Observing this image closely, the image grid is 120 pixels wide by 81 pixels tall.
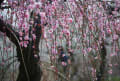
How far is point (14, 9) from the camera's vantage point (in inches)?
69.0

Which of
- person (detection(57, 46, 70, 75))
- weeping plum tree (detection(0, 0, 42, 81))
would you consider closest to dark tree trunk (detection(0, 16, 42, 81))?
weeping plum tree (detection(0, 0, 42, 81))

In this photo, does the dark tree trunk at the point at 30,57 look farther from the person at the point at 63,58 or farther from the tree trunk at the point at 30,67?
the person at the point at 63,58

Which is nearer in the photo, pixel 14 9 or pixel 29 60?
pixel 14 9

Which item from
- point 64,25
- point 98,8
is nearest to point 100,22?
point 98,8

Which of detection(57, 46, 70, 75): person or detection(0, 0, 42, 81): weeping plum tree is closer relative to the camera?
detection(0, 0, 42, 81): weeping plum tree

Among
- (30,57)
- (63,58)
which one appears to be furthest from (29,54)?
(63,58)

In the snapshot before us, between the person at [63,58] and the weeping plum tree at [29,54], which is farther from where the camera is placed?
the person at [63,58]

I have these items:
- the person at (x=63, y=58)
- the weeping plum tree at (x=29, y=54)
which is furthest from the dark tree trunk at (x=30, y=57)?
the person at (x=63, y=58)

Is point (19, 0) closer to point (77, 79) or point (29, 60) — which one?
point (29, 60)

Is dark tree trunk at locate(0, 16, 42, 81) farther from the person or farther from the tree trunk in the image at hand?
the person

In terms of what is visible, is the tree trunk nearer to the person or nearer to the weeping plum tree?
the weeping plum tree

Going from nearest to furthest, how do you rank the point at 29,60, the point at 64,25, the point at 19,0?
the point at 19,0 < the point at 64,25 < the point at 29,60

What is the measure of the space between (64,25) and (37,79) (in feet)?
2.96

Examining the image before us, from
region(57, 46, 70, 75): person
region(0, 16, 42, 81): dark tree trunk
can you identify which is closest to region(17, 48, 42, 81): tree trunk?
region(0, 16, 42, 81): dark tree trunk
